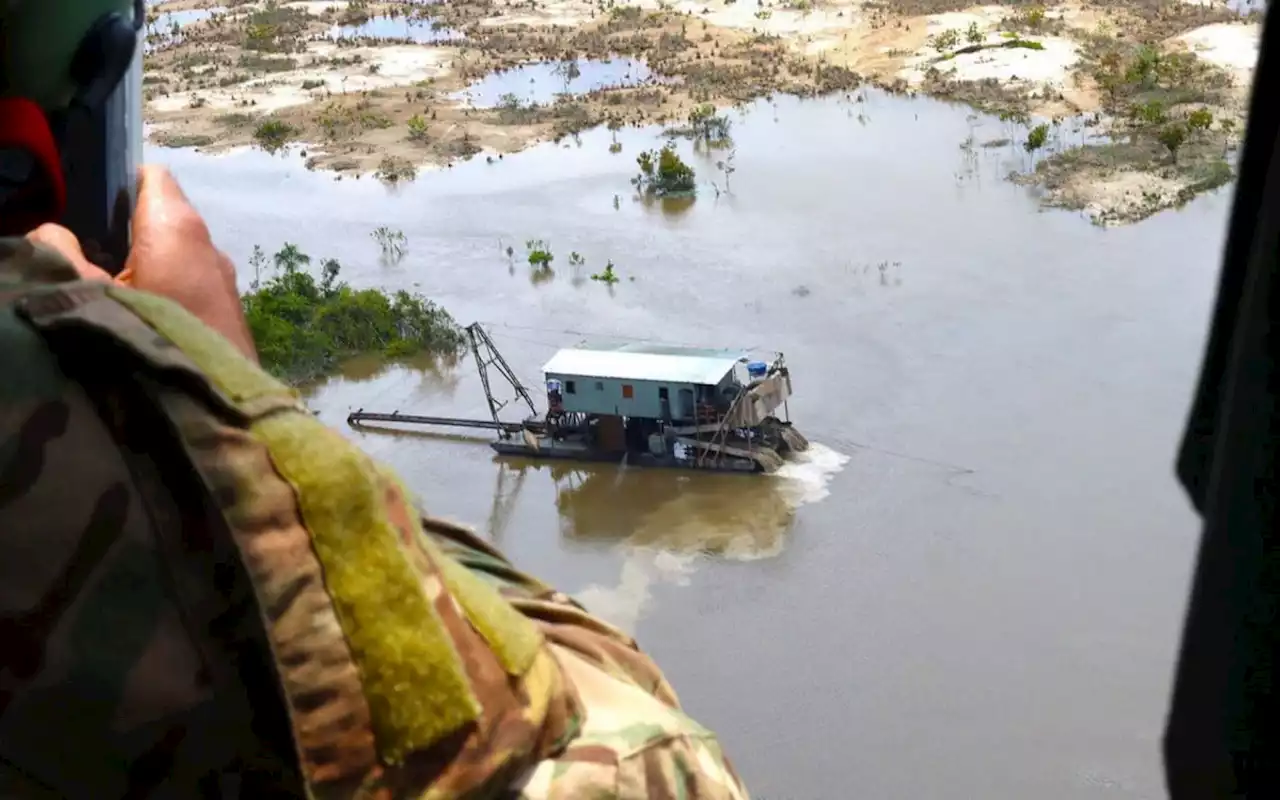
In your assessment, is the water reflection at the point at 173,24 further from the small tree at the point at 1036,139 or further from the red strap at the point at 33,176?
the red strap at the point at 33,176

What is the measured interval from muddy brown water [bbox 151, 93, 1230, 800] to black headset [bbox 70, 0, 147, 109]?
11.0 ft

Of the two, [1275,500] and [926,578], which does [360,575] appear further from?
[926,578]

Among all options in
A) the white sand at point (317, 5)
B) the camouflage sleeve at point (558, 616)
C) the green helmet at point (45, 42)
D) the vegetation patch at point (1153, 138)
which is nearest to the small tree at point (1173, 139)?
the vegetation patch at point (1153, 138)

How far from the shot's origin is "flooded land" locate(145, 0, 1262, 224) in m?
10.1

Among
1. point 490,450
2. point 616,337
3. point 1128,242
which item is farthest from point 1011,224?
point 490,450

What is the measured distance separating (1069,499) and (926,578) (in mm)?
836

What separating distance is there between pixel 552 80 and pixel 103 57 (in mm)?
12923

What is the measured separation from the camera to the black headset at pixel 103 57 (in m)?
0.84

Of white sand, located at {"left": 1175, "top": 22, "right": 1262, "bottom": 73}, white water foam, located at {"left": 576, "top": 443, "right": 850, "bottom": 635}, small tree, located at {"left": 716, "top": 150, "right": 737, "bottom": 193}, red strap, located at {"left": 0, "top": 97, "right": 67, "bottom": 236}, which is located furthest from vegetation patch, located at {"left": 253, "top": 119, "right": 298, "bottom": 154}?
red strap, located at {"left": 0, "top": 97, "right": 67, "bottom": 236}

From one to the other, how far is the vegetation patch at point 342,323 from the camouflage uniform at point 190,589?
7.50 m

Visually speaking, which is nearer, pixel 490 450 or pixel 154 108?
pixel 490 450

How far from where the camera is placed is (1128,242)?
844 cm

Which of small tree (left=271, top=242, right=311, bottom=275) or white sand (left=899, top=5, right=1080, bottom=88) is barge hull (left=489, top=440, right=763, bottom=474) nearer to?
small tree (left=271, top=242, right=311, bottom=275)

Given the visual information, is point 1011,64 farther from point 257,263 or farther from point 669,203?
point 257,263
